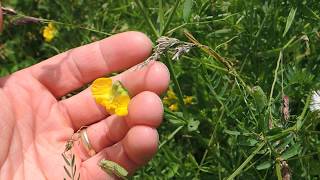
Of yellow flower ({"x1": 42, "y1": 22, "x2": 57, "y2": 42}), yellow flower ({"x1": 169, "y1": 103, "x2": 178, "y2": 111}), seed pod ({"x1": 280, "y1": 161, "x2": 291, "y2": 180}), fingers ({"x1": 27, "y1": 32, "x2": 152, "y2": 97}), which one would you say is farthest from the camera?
yellow flower ({"x1": 42, "y1": 22, "x2": 57, "y2": 42})

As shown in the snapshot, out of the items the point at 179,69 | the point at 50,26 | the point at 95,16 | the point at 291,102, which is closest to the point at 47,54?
the point at 50,26

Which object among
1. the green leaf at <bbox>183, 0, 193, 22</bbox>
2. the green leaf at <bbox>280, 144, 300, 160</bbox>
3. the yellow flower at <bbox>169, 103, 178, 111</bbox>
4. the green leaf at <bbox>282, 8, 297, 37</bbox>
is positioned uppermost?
the green leaf at <bbox>183, 0, 193, 22</bbox>

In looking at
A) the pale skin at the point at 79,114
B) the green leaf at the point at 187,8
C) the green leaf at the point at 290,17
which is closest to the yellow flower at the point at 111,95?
the pale skin at the point at 79,114

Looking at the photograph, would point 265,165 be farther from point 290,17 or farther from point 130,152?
point 290,17

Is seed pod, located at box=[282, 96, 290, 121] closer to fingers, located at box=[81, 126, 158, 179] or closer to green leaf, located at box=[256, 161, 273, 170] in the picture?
green leaf, located at box=[256, 161, 273, 170]

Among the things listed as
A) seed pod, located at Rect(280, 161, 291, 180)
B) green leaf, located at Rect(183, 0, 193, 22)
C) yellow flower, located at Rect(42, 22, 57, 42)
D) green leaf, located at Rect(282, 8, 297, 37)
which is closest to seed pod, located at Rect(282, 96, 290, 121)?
seed pod, located at Rect(280, 161, 291, 180)

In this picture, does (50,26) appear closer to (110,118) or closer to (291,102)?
(110,118)

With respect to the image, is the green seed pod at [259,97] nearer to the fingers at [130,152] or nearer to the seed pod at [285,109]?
the seed pod at [285,109]

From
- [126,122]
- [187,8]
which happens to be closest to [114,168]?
[126,122]
